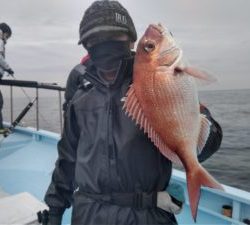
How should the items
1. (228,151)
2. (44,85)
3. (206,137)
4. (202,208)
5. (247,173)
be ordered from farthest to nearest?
(228,151)
(247,173)
(44,85)
(202,208)
(206,137)

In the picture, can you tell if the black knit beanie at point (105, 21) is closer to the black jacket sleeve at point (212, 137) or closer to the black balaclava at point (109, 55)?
the black balaclava at point (109, 55)

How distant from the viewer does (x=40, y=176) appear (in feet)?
18.5

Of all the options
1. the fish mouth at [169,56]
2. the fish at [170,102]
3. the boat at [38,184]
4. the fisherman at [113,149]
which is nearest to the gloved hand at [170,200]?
the fisherman at [113,149]

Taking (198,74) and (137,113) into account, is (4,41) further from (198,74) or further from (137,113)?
(198,74)

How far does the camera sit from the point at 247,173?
10.4 metres

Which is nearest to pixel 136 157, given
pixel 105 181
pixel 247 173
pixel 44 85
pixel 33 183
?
pixel 105 181

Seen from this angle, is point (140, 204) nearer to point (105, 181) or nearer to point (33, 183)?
point (105, 181)

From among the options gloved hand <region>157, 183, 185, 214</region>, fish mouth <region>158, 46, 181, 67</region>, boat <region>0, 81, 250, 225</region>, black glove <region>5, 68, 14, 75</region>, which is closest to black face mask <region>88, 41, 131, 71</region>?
fish mouth <region>158, 46, 181, 67</region>

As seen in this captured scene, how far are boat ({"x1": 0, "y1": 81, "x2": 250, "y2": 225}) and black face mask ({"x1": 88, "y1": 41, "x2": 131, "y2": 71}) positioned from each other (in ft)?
5.69

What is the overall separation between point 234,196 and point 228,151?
1084cm

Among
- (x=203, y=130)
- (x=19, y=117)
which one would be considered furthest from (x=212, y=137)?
(x=19, y=117)

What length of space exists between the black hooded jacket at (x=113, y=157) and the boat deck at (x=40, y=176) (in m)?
1.79

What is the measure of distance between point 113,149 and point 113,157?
4 cm

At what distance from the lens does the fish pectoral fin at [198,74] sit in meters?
1.46
